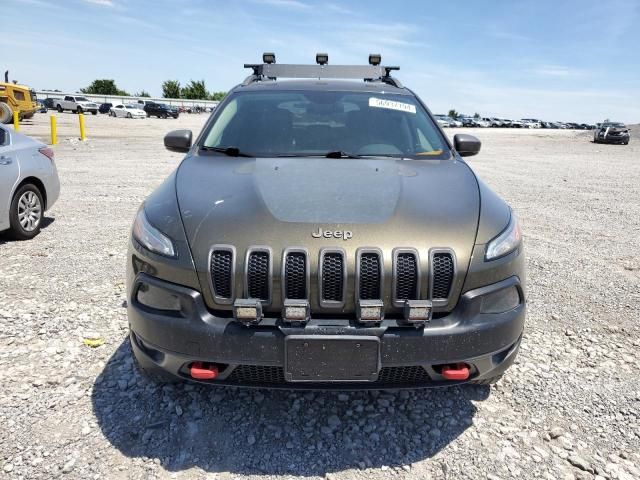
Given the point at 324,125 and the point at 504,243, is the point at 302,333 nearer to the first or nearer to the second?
the point at 504,243

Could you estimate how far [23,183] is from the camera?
5.93m

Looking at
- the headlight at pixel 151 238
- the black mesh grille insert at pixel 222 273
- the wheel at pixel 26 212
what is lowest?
the wheel at pixel 26 212

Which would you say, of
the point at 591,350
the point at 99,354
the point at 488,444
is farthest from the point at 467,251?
the point at 99,354

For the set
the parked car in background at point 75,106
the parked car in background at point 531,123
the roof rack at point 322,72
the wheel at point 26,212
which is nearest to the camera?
the roof rack at point 322,72

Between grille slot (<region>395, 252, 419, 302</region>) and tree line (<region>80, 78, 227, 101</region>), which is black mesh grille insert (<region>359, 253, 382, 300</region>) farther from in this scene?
tree line (<region>80, 78, 227, 101</region>)

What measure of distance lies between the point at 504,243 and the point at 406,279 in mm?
589

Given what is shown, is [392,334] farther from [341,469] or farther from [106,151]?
[106,151]

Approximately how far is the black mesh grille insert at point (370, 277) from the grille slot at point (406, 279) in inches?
3.4

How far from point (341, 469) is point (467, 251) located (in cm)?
118

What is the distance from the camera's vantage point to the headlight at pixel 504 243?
2.31 m

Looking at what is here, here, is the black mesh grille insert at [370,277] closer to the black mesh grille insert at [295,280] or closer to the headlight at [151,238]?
the black mesh grille insert at [295,280]

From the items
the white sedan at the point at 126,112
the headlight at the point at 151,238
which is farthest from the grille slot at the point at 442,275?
the white sedan at the point at 126,112

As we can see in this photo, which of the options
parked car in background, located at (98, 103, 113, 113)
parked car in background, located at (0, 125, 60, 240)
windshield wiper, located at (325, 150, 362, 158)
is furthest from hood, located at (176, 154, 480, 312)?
parked car in background, located at (98, 103, 113, 113)

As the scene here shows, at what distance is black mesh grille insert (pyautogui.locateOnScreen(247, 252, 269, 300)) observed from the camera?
2152 mm
